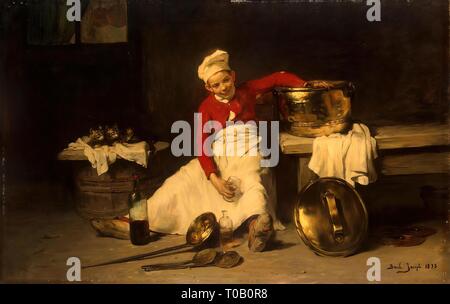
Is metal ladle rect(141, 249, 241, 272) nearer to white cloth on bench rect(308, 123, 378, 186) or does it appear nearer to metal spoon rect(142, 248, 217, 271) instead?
metal spoon rect(142, 248, 217, 271)

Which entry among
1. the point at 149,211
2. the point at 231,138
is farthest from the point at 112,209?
the point at 231,138

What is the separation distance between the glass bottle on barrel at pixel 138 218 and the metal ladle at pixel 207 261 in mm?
253

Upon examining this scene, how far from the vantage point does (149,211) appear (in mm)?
4633

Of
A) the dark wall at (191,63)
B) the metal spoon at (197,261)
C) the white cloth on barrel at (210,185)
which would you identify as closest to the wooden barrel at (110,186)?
the white cloth on barrel at (210,185)

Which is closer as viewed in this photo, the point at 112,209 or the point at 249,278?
the point at 249,278

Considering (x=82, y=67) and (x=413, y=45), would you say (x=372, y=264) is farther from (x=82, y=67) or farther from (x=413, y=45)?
(x=82, y=67)

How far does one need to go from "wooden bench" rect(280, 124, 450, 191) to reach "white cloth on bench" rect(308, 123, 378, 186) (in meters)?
0.06

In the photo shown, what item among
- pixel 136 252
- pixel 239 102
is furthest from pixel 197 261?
pixel 239 102

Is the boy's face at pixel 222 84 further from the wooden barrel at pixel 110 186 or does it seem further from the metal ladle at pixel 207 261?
the metal ladle at pixel 207 261

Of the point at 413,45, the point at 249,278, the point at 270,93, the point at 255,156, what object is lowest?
the point at 249,278

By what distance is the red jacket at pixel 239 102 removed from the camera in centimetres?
460

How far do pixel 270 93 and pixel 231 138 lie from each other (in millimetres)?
450

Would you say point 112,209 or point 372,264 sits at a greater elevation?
point 112,209

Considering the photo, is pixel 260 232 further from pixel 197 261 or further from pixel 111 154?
pixel 111 154
